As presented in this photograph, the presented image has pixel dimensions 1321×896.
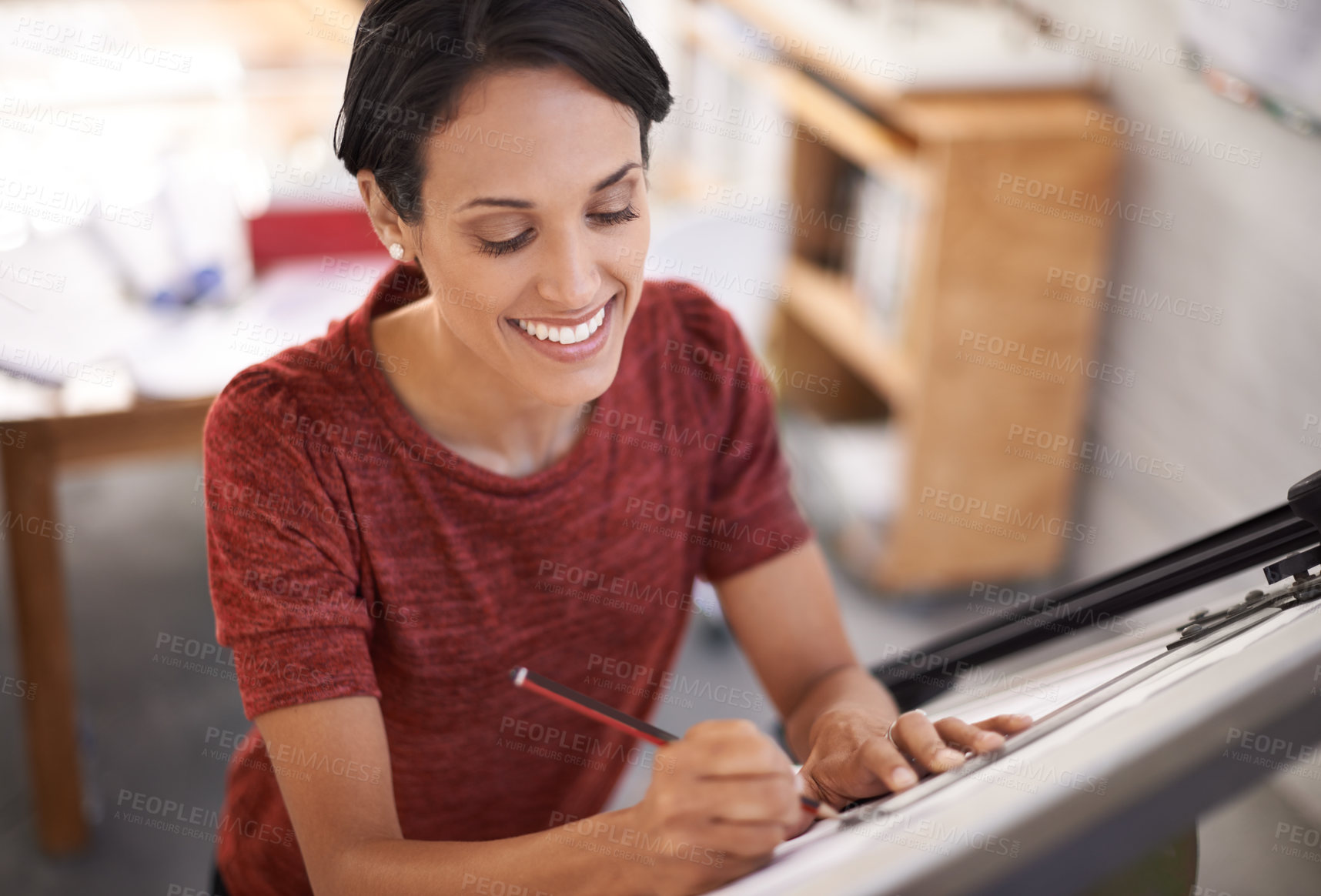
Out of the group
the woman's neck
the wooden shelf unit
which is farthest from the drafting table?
the wooden shelf unit

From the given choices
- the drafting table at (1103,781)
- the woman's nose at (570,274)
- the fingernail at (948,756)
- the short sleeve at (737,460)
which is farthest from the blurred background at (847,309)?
the drafting table at (1103,781)

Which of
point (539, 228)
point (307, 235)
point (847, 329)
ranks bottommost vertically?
point (539, 228)

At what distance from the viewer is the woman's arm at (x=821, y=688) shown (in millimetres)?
854

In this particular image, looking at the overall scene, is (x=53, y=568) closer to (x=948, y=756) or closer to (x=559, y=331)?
(x=559, y=331)

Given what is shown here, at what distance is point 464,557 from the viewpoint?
1075 millimetres

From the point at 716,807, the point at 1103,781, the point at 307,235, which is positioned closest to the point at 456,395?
the point at 716,807

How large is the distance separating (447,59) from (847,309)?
6.53 feet

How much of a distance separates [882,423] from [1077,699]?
93.6 inches

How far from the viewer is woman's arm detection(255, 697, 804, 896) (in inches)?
26.6

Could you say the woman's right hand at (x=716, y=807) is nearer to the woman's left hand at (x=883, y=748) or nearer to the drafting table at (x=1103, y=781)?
the drafting table at (x=1103, y=781)

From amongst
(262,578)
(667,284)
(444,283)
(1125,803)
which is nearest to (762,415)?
(667,284)

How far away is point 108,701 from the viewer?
2400mm

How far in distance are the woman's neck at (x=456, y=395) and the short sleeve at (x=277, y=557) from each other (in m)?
0.12

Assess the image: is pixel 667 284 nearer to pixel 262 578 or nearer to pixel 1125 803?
pixel 262 578
